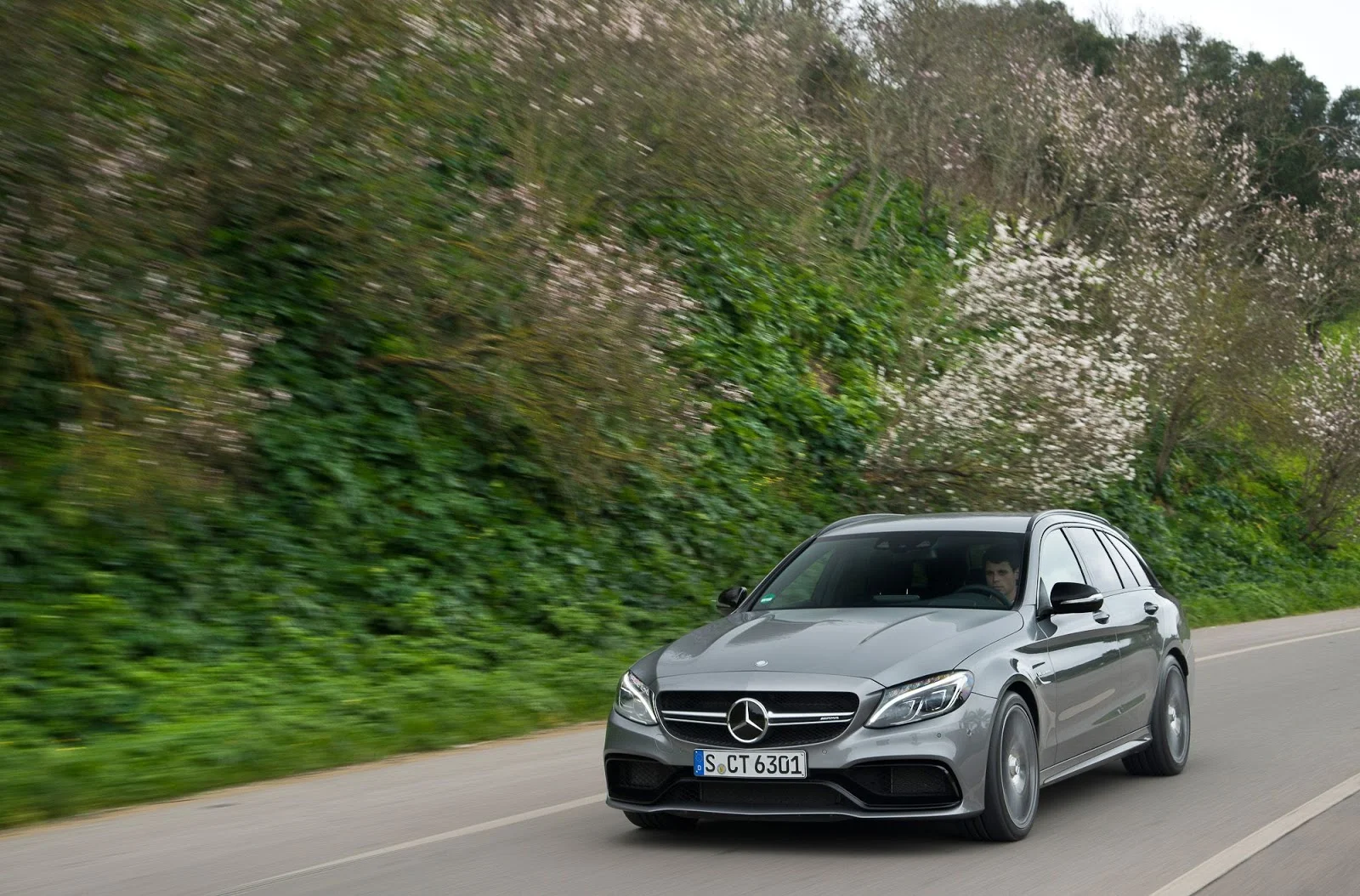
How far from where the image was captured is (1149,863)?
6.38 metres

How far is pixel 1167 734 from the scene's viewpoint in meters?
8.99

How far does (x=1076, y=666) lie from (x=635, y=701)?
7.85ft

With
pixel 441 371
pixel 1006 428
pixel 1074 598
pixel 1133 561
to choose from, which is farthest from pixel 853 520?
pixel 1006 428

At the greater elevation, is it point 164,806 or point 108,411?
point 108,411

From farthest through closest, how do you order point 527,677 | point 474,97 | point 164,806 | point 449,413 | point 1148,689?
point 474,97 → point 449,413 → point 527,677 → point 1148,689 → point 164,806

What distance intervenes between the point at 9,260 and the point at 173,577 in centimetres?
256

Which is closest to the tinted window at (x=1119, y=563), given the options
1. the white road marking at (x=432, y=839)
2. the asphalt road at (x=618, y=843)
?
the asphalt road at (x=618, y=843)

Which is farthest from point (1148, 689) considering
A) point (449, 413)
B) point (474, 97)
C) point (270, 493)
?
→ point (474, 97)

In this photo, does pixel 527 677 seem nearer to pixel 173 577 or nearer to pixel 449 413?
pixel 173 577

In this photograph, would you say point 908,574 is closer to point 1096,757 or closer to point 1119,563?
point 1096,757

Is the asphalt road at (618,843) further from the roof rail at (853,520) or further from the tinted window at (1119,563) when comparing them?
the roof rail at (853,520)

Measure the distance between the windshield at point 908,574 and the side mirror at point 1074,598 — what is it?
193mm

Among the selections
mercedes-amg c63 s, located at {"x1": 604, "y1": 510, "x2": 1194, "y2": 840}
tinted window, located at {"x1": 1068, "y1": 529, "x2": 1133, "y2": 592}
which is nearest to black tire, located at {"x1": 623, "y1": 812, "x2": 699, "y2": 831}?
mercedes-amg c63 s, located at {"x1": 604, "y1": 510, "x2": 1194, "y2": 840}

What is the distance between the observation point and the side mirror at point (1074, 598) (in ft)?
24.7
